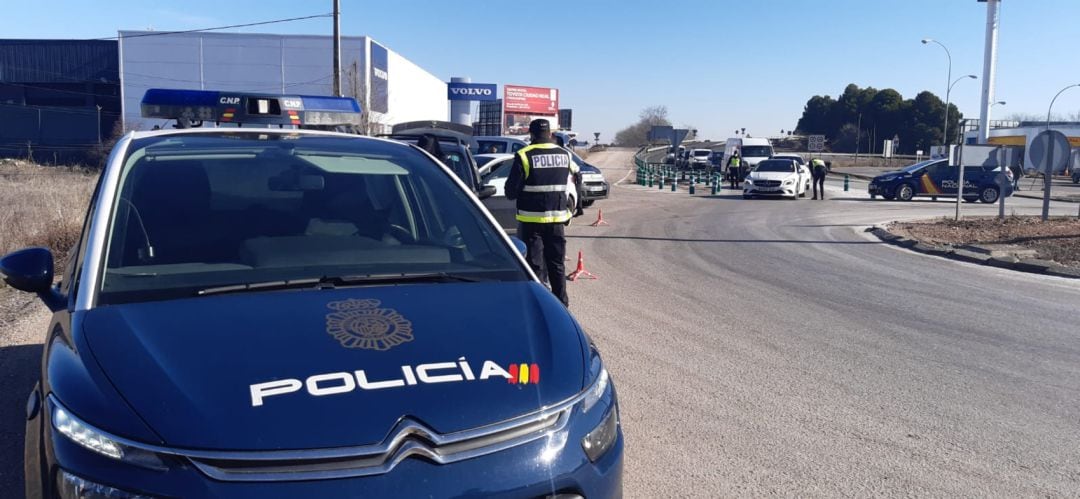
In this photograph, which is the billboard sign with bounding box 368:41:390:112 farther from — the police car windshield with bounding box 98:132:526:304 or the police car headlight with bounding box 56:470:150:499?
the police car headlight with bounding box 56:470:150:499

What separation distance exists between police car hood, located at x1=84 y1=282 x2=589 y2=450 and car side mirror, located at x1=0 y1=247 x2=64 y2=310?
0.72 meters

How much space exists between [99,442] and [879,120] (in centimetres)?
10198

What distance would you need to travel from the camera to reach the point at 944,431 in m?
5.08

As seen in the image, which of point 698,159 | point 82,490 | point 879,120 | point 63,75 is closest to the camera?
point 82,490

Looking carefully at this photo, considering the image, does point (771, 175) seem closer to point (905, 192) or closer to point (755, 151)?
point (905, 192)

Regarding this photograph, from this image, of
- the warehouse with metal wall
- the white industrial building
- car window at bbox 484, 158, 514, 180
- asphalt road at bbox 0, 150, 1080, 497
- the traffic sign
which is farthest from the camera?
the warehouse with metal wall

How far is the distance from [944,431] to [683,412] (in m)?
1.53

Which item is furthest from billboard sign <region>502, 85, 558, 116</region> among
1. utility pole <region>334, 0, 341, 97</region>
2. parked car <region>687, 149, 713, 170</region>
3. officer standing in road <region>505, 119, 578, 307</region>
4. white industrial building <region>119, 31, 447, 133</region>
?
officer standing in road <region>505, 119, 578, 307</region>

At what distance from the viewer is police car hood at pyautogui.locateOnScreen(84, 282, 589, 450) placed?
7.72 ft

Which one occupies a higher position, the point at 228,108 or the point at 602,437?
the point at 228,108

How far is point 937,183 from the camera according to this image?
1123 inches

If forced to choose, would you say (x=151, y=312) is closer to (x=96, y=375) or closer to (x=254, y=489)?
(x=96, y=375)

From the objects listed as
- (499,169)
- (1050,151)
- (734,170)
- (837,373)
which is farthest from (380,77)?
(837,373)

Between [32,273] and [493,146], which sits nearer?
[32,273]
